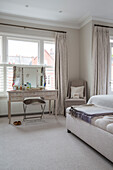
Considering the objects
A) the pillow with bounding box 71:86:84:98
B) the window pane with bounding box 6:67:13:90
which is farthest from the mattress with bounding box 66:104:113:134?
the window pane with bounding box 6:67:13:90

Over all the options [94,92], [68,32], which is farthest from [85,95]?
[68,32]

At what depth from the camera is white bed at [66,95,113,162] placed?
1.71m

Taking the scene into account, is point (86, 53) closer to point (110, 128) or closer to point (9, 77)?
point (9, 77)

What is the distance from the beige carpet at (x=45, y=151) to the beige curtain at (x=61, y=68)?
1.47 meters

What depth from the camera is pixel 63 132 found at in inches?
112

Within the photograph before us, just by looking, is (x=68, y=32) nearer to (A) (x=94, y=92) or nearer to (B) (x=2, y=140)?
(A) (x=94, y=92)

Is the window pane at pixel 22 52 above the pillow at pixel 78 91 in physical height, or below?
above

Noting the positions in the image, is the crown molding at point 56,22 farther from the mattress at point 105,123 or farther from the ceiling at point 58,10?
the mattress at point 105,123

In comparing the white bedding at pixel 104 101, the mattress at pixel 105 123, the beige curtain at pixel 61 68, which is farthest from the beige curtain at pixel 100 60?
the mattress at pixel 105 123

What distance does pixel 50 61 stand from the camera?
4621mm

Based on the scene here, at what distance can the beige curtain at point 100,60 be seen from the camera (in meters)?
4.11

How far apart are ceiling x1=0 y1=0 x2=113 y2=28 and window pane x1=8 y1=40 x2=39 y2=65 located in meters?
0.70

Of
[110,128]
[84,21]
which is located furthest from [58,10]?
[110,128]

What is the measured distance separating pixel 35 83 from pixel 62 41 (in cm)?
→ 158
